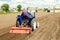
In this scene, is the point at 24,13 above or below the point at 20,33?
above

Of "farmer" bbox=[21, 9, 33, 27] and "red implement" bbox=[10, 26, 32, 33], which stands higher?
"farmer" bbox=[21, 9, 33, 27]

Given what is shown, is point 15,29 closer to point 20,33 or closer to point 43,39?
point 20,33

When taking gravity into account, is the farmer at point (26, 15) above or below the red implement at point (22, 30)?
above

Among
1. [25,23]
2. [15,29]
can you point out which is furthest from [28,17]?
[15,29]

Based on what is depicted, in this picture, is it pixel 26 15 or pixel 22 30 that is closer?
pixel 22 30

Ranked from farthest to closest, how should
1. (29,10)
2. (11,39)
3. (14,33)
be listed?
(29,10), (14,33), (11,39)

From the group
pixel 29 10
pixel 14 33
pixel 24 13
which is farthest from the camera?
pixel 29 10

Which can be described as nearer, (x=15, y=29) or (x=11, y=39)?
(x=11, y=39)

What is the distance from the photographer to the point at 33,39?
12.7 metres

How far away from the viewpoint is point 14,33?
1542cm

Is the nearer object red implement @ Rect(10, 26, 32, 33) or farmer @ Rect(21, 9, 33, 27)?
red implement @ Rect(10, 26, 32, 33)

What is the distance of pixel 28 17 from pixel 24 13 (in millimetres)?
542

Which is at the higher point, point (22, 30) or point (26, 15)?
point (26, 15)

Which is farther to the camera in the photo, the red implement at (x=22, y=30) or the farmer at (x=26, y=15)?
the farmer at (x=26, y=15)
